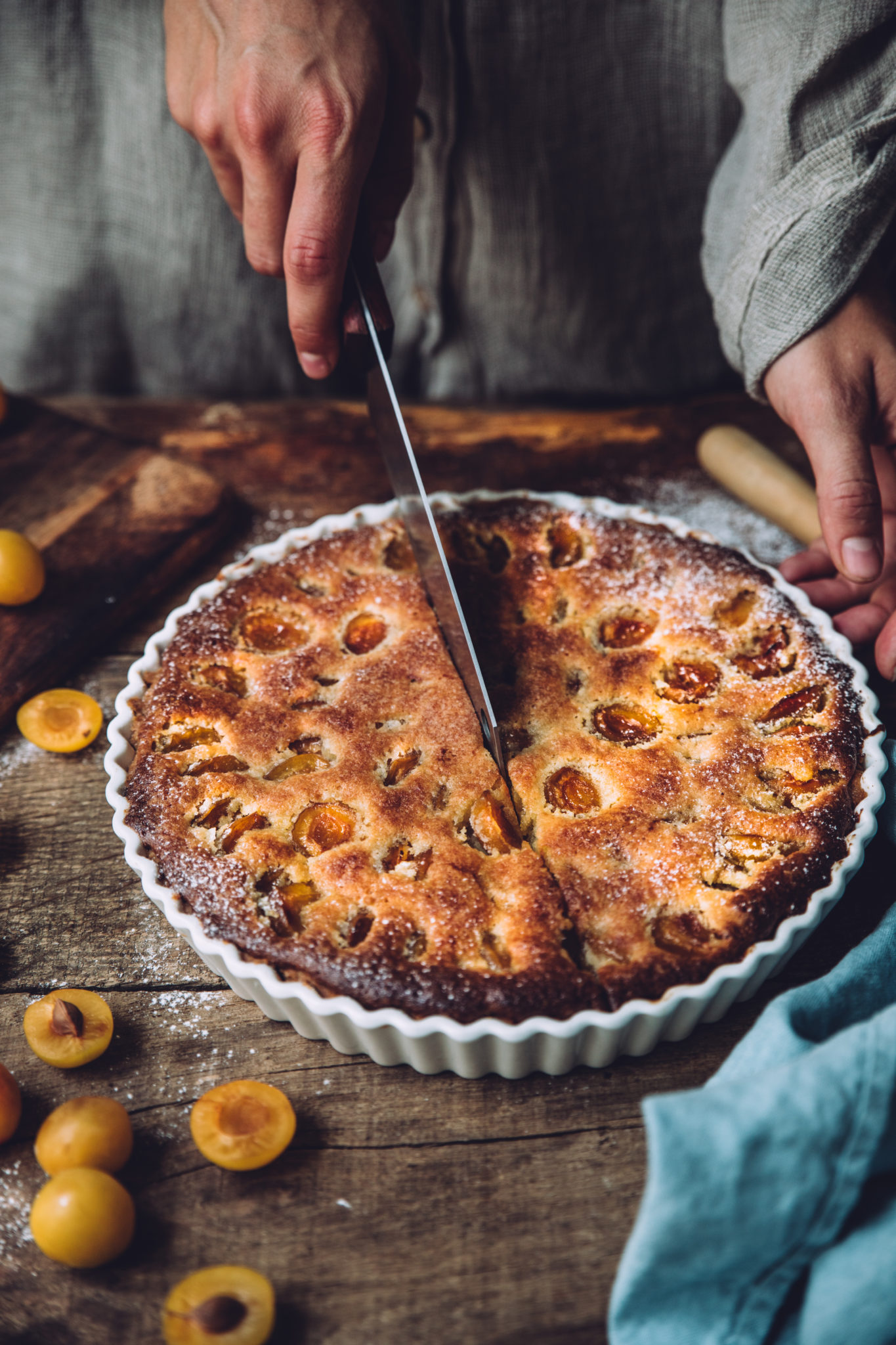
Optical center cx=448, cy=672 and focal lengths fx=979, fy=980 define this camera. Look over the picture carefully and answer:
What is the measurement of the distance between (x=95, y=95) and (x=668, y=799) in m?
2.15

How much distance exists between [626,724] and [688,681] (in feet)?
Answer: 0.49

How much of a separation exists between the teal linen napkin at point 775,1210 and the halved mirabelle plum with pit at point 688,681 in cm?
61

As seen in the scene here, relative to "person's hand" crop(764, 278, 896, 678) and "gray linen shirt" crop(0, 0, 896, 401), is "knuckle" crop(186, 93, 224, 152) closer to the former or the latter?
"gray linen shirt" crop(0, 0, 896, 401)

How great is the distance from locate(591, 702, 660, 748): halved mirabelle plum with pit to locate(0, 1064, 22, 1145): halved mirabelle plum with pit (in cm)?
96

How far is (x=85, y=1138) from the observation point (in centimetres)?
120

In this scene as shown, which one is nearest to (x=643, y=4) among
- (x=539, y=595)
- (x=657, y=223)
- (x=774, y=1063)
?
(x=657, y=223)

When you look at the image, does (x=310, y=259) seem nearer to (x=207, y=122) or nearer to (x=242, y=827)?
(x=207, y=122)

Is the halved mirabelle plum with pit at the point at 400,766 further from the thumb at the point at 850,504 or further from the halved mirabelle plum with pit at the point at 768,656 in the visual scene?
the thumb at the point at 850,504

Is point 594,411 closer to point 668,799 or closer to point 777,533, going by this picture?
point 777,533

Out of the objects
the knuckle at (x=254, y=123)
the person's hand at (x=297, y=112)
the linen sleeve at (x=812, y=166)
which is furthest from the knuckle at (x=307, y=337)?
the linen sleeve at (x=812, y=166)

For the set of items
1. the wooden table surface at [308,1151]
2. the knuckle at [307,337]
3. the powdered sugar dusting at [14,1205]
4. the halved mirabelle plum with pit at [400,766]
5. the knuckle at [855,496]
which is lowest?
the powdered sugar dusting at [14,1205]

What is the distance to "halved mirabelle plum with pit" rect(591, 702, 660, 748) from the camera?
1.55m

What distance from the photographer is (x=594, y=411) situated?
2.51 metres

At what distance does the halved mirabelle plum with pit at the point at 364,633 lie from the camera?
1.72 m
